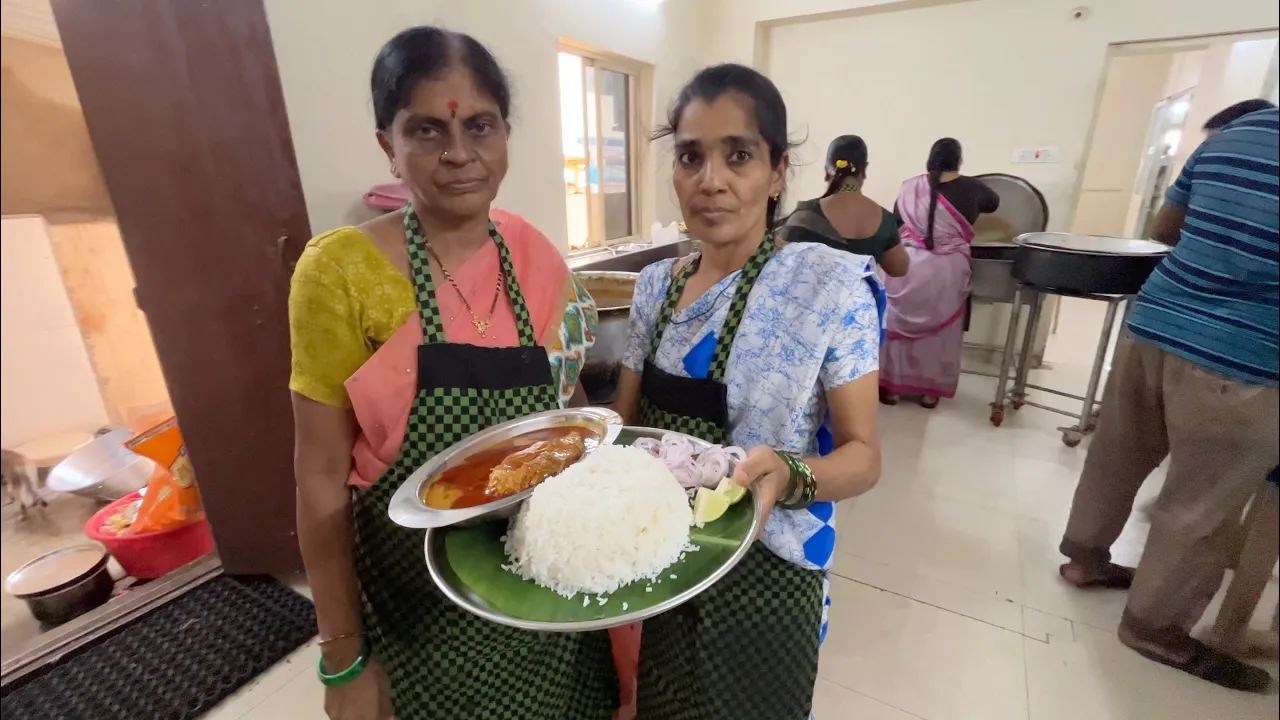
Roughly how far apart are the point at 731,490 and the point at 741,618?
36cm

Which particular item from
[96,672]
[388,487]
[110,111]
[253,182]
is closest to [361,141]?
[253,182]

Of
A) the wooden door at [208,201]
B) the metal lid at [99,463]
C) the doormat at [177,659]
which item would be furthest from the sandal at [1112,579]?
the metal lid at [99,463]

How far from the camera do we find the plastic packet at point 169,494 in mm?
2057

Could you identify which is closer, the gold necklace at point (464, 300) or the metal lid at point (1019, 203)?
the metal lid at point (1019, 203)

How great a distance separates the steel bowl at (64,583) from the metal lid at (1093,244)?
3017 millimetres

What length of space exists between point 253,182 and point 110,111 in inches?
17.2

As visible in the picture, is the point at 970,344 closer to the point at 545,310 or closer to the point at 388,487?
the point at 545,310

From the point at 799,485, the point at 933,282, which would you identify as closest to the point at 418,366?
the point at 799,485

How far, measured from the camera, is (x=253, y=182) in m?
1.62

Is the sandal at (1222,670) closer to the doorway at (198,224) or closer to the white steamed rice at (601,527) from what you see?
the white steamed rice at (601,527)

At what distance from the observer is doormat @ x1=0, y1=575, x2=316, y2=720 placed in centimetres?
164

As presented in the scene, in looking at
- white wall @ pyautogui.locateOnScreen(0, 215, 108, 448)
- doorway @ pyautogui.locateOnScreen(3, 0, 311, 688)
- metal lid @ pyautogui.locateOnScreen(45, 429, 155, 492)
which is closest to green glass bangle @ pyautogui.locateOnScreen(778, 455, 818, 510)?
white wall @ pyautogui.locateOnScreen(0, 215, 108, 448)

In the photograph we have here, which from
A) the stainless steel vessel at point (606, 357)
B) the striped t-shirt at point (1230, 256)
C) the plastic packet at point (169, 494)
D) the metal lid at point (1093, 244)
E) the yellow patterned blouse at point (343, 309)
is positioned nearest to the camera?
the striped t-shirt at point (1230, 256)

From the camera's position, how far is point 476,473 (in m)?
0.87
